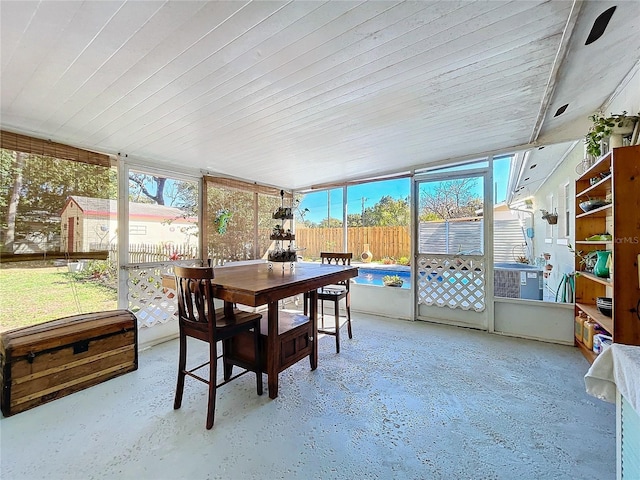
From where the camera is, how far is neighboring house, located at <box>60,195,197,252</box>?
2818 millimetres

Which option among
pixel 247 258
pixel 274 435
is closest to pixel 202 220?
pixel 247 258

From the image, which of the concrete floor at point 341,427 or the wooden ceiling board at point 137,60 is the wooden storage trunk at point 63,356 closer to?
the concrete floor at point 341,427

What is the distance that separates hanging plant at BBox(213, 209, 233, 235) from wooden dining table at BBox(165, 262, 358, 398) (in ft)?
5.95

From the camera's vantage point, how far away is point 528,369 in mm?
2652

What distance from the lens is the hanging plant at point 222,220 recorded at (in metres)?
4.14

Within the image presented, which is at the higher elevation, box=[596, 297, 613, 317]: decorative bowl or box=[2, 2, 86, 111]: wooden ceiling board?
box=[2, 2, 86, 111]: wooden ceiling board

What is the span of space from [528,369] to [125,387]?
3.73m

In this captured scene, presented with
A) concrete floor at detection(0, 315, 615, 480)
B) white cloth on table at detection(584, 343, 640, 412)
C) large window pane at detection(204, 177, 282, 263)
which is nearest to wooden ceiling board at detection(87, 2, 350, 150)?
large window pane at detection(204, 177, 282, 263)

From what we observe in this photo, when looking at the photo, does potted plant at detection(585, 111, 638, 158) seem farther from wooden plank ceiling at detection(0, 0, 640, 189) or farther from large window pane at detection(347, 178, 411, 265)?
→ large window pane at detection(347, 178, 411, 265)

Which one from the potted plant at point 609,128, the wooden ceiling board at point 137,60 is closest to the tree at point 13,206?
the wooden ceiling board at point 137,60

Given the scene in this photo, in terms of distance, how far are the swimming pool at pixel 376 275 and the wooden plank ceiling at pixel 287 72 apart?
2212 mm

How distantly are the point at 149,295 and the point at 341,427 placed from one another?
2.80 m

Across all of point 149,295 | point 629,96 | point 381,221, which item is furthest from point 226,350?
point 629,96

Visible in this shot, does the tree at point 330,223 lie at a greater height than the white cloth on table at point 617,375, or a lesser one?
greater
